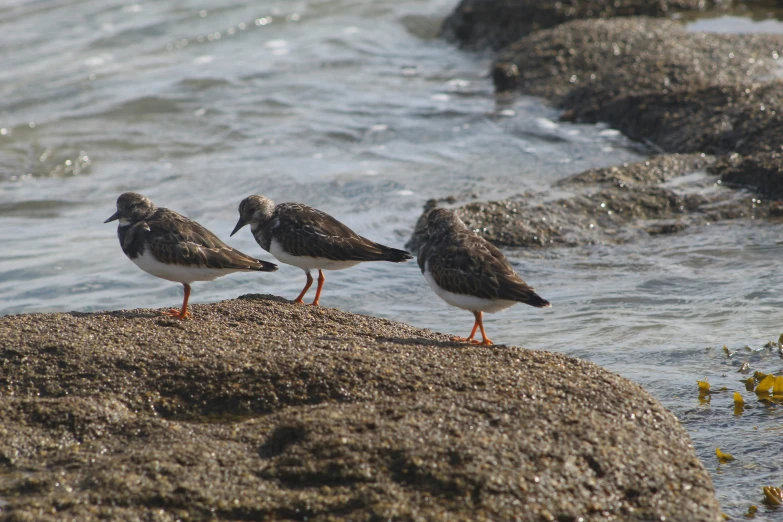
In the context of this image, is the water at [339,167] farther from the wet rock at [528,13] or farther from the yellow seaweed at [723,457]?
the wet rock at [528,13]

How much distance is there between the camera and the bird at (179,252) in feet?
17.4

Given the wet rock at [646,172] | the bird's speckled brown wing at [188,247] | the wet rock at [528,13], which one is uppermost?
the wet rock at [528,13]

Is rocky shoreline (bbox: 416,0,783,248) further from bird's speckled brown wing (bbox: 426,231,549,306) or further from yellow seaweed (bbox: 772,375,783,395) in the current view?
yellow seaweed (bbox: 772,375,783,395)

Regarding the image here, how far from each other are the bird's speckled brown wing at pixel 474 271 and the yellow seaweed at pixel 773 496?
1395mm

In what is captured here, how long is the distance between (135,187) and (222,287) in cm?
342

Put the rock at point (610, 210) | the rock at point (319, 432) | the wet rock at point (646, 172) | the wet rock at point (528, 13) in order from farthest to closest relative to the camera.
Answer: the wet rock at point (528, 13), the wet rock at point (646, 172), the rock at point (610, 210), the rock at point (319, 432)

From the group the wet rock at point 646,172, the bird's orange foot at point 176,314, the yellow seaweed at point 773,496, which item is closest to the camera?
the yellow seaweed at point 773,496

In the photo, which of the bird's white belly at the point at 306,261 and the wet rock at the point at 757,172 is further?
the wet rock at the point at 757,172

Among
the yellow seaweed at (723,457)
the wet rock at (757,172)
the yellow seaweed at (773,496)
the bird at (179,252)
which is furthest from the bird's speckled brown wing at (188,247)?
the wet rock at (757,172)

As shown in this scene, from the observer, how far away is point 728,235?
771 centimetres

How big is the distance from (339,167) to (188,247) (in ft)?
19.3

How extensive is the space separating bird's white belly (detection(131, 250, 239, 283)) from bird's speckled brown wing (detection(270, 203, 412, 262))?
1.57 feet

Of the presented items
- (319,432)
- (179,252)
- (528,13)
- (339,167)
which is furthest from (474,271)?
(528,13)

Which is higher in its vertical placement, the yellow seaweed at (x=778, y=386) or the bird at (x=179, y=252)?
the bird at (x=179, y=252)
